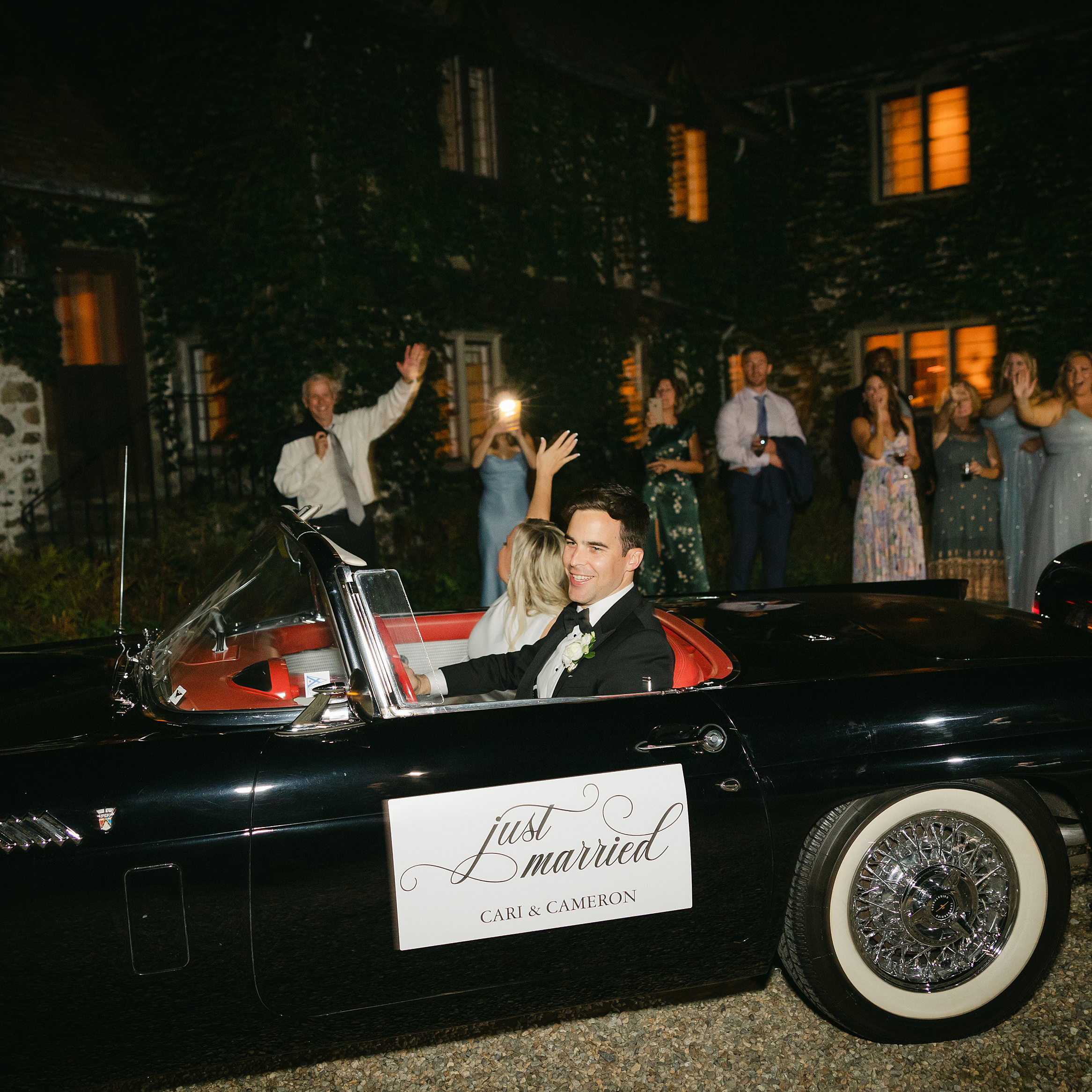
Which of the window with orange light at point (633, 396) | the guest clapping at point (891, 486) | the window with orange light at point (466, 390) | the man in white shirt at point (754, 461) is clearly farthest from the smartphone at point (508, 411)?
the window with orange light at point (633, 396)

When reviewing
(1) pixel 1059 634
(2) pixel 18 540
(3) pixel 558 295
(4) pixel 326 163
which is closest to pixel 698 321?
(3) pixel 558 295

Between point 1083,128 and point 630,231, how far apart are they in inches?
240

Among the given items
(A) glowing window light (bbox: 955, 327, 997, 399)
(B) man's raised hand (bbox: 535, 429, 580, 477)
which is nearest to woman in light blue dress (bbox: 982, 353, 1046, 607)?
(B) man's raised hand (bbox: 535, 429, 580, 477)

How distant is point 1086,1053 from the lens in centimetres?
258

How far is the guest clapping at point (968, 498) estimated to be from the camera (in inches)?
270

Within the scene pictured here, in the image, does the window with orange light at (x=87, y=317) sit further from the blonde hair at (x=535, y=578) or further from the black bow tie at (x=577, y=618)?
the black bow tie at (x=577, y=618)

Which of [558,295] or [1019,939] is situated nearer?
[1019,939]

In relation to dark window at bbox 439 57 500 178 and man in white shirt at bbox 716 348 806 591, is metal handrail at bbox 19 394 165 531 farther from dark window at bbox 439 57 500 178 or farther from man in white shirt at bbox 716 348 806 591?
man in white shirt at bbox 716 348 806 591

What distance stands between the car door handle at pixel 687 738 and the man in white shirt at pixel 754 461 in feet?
15.9

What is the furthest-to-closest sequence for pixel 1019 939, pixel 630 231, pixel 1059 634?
pixel 630 231 → pixel 1059 634 → pixel 1019 939

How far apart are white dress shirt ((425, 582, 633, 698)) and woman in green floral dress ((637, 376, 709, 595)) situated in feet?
13.3

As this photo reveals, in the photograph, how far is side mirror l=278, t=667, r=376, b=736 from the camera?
232 cm

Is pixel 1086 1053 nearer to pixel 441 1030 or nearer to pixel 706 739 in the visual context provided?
pixel 706 739

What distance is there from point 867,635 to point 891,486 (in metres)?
4.06
